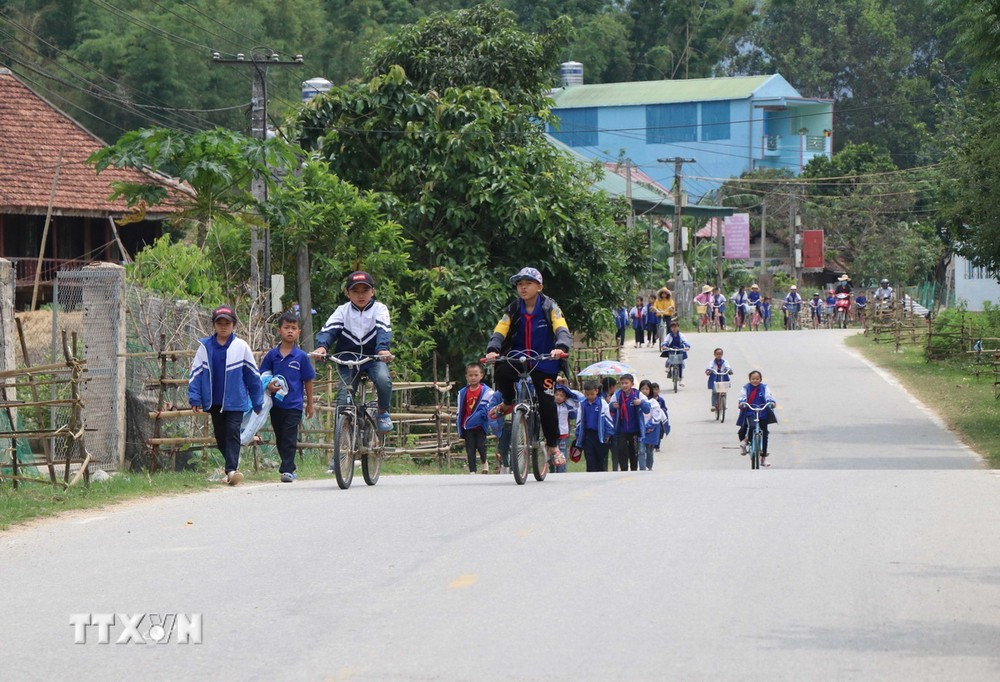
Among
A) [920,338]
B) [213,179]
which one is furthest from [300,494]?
[920,338]

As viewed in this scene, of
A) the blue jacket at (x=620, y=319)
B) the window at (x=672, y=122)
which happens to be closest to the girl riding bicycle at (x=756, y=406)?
the blue jacket at (x=620, y=319)

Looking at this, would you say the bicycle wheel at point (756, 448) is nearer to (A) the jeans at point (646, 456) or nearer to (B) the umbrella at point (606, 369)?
(A) the jeans at point (646, 456)

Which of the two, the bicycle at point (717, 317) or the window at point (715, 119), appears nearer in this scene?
the bicycle at point (717, 317)

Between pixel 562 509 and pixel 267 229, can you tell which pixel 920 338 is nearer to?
pixel 267 229

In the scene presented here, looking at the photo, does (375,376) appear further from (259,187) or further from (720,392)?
(720,392)

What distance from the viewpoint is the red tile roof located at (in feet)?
105

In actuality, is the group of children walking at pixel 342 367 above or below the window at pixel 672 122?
below

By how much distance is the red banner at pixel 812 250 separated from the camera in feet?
247

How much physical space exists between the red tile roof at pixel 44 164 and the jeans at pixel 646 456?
1274 cm

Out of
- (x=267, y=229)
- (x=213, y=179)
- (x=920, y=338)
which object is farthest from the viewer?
(x=920, y=338)

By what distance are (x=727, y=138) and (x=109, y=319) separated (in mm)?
72586

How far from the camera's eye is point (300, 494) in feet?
43.3

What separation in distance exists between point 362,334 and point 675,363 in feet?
77.8

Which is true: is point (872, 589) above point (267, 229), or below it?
below
